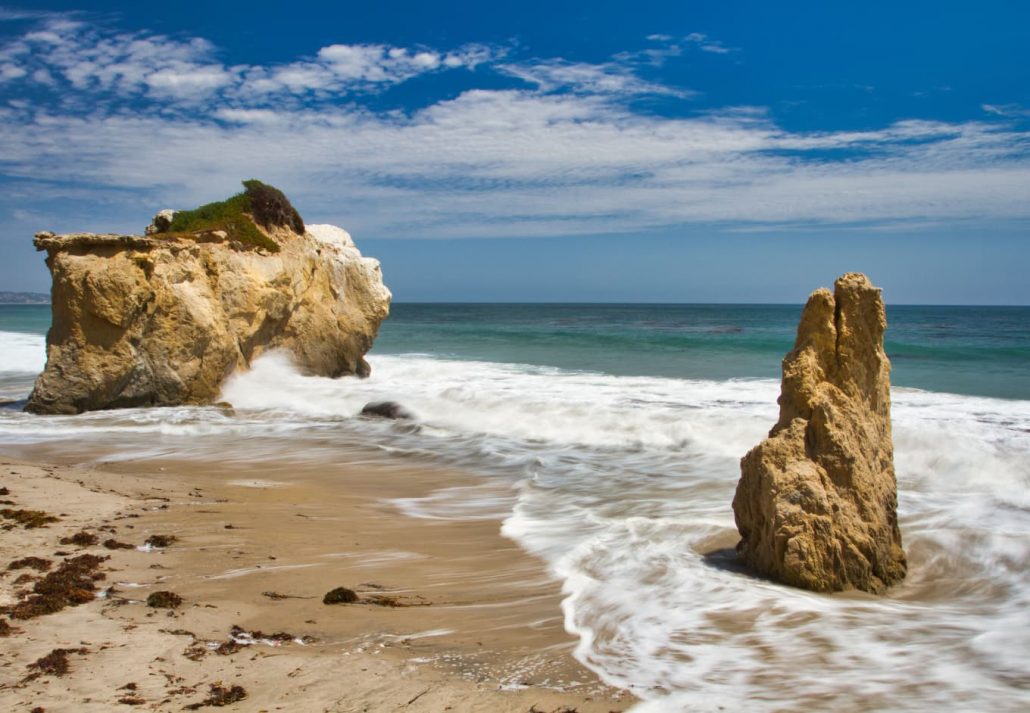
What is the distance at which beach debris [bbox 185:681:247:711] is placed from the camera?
3553mm

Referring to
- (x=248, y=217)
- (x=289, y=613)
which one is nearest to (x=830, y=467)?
(x=289, y=613)

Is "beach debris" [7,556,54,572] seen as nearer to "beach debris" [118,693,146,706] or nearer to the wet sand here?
the wet sand

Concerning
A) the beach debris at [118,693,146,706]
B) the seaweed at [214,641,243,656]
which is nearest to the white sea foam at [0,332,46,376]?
the seaweed at [214,641,243,656]

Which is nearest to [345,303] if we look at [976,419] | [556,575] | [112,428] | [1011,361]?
[112,428]

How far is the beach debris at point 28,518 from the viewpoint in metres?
6.26

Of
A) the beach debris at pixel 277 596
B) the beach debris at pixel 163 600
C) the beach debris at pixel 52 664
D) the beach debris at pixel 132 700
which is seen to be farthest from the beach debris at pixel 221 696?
the beach debris at pixel 277 596

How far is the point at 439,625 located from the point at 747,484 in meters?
2.44

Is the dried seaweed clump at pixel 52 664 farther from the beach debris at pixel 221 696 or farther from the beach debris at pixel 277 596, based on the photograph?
the beach debris at pixel 277 596

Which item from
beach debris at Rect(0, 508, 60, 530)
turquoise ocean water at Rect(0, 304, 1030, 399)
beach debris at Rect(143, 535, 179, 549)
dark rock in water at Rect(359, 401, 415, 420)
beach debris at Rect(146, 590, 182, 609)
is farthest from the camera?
turquoise ocean water at Rect(0, 304, 1030, 399)

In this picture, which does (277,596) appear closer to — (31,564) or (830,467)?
(31,564)

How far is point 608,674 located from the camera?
4062mm

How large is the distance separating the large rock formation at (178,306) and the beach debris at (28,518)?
7680 mm

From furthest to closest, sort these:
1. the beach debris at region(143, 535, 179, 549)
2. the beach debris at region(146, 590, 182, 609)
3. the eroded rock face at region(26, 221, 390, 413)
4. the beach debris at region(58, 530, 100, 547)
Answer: the eroded rock face at region(26, 221, 390, 413)
the beach debris at region(143, 535, 179, 549)
the beach debris at region(58, 530, 100, 547)
the beach debris at region(146, 590, 182, 609)

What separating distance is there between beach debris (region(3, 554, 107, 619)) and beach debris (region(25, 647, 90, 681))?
2.09 feet
